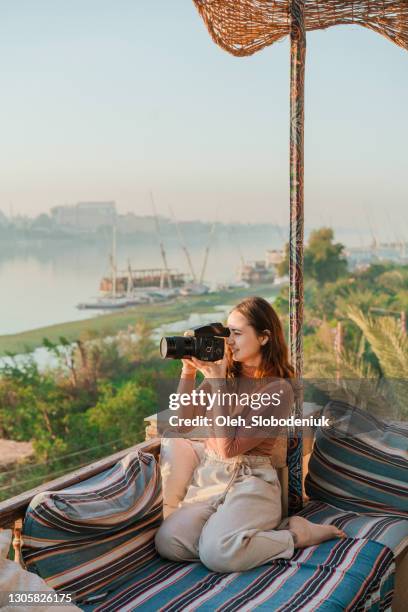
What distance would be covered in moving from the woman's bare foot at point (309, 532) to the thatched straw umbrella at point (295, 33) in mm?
224

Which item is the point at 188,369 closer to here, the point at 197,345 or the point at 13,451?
the point at 197,345

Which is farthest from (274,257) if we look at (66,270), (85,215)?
(66,270)

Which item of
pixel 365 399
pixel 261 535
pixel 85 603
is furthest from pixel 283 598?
pixel 365 399

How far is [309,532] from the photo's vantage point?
1.89 meters

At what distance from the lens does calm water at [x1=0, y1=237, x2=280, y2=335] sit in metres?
5.89

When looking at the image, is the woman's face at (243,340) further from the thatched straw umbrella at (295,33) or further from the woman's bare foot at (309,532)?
the woman's bare foot at (309,532)

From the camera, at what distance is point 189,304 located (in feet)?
22.8

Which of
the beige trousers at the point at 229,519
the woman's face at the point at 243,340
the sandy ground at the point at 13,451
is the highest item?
the woman's face at the point at 243,340

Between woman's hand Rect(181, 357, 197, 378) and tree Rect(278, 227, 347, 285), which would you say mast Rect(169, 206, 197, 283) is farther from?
woman's hand Rect(181, 357, 197, 378)

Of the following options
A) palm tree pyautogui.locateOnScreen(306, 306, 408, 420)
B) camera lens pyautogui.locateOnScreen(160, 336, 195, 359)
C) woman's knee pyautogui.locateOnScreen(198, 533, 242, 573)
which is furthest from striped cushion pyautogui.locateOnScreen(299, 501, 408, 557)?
palm tree pyautogui.locateOnScreen(306, 306, 408, 420)

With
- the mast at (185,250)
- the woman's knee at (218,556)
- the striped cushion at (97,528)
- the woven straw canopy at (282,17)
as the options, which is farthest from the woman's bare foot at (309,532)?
the mast at (185,250)

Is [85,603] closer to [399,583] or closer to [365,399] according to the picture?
[399,583]

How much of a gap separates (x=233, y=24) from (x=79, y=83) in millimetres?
3993

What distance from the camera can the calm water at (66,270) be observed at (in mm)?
5891
